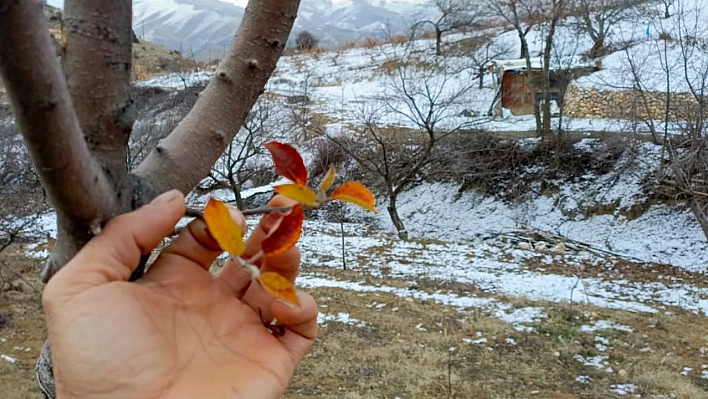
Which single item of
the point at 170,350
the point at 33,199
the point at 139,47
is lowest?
the point at 33,199

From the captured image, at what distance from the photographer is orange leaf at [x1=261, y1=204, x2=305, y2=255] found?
2.21 ft

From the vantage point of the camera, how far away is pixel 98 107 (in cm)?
74

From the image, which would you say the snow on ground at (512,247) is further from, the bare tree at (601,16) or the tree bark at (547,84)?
the bare tree at (601,16)

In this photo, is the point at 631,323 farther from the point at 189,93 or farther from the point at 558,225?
the point at 189,93

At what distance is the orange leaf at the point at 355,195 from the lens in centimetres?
68

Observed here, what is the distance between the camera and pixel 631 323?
5395mm

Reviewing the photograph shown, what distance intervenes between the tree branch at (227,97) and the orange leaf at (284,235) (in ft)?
0.97

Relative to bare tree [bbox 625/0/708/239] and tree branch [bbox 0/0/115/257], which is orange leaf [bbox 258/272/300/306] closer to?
tree branch [bbox 0/0/115/257]

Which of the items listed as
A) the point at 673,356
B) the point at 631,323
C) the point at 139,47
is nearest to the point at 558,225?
the point at 631,323

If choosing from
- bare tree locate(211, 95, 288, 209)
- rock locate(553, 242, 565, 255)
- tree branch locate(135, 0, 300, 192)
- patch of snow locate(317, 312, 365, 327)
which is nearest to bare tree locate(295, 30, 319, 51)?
bare tree locate(211, 95, 288, 209)

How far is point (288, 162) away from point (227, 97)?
0.91 feet

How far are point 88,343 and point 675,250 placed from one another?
11093 mm

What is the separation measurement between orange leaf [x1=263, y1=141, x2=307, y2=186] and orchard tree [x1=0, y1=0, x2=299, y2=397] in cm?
22

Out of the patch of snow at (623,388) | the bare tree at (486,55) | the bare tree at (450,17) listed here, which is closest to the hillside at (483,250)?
the patch of snow at (623,388)
